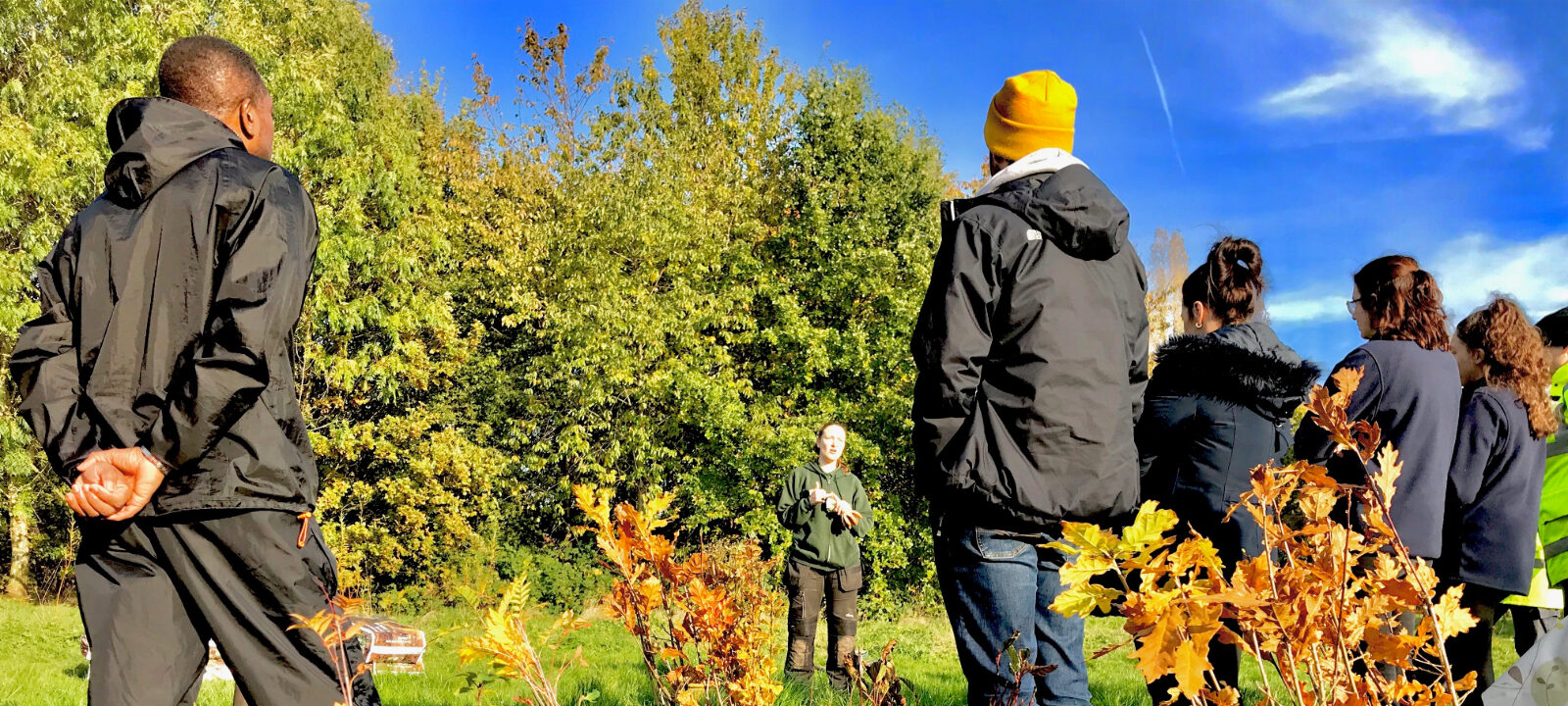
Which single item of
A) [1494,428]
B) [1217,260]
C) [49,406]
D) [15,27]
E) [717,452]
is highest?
[15,27]

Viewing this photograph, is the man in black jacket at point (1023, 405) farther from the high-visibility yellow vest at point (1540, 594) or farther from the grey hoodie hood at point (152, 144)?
the high-visibility yellow vest at point (1540, 594)

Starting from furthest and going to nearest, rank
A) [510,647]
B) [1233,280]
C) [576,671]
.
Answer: [576,671] < [1233,280] < [510,647]

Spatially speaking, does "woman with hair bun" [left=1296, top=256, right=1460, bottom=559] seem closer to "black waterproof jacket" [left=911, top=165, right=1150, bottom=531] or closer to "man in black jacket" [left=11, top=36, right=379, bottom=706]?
"black waterproof jacket" [left=911, top=165, right=1150, bottom=531]

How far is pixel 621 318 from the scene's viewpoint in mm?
17484

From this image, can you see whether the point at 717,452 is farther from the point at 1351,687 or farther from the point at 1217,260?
the point at 1351,687

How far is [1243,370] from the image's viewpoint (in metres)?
3.08

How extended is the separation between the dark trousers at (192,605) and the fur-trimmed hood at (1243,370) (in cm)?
268

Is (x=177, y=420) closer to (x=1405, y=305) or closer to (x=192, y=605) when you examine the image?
(x=192, y=605)

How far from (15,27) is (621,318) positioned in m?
9.81

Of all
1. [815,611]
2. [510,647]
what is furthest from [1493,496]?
[815,611]

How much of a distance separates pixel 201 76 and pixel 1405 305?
3.61 meters

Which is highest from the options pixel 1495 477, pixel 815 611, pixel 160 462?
pixel 1495 477

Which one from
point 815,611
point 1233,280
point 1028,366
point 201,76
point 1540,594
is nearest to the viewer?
point 1028,366

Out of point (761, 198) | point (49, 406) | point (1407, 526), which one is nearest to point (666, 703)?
point (49, 406)
